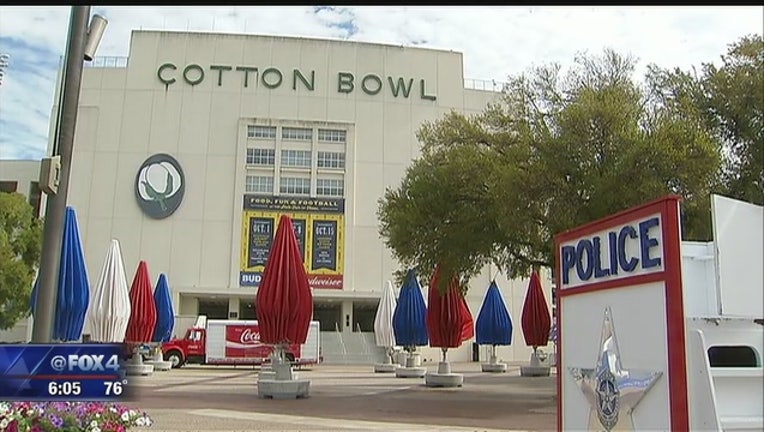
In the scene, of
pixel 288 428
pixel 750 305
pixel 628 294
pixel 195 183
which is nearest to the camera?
pixel 750 305

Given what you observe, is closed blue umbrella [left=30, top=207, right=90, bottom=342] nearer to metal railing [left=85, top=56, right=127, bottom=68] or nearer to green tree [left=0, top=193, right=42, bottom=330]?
green tree [left=0, top=193, right=42, bottom=330]

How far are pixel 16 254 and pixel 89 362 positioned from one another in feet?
93.9

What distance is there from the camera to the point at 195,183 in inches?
1704

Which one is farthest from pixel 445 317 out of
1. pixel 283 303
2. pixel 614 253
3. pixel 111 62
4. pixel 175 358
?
pixel 111 62

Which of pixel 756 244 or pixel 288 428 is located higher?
pixel 756 244

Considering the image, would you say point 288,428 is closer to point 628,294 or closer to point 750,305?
point 628,294

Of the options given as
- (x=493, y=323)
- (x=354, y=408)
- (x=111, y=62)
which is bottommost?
(x=354, y=408)

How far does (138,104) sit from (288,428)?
125ft

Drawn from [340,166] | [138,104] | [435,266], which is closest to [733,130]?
[435,266]

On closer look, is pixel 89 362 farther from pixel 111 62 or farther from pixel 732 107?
pixel 111 62

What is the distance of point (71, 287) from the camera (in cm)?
1348

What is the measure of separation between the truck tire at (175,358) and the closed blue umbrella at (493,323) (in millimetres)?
13513

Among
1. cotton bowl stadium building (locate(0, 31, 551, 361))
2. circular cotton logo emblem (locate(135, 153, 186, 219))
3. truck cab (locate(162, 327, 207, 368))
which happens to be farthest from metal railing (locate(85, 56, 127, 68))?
truck cab (locate(162, 327, 207, 368))

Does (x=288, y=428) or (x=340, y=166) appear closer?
(x=288, y=428)
